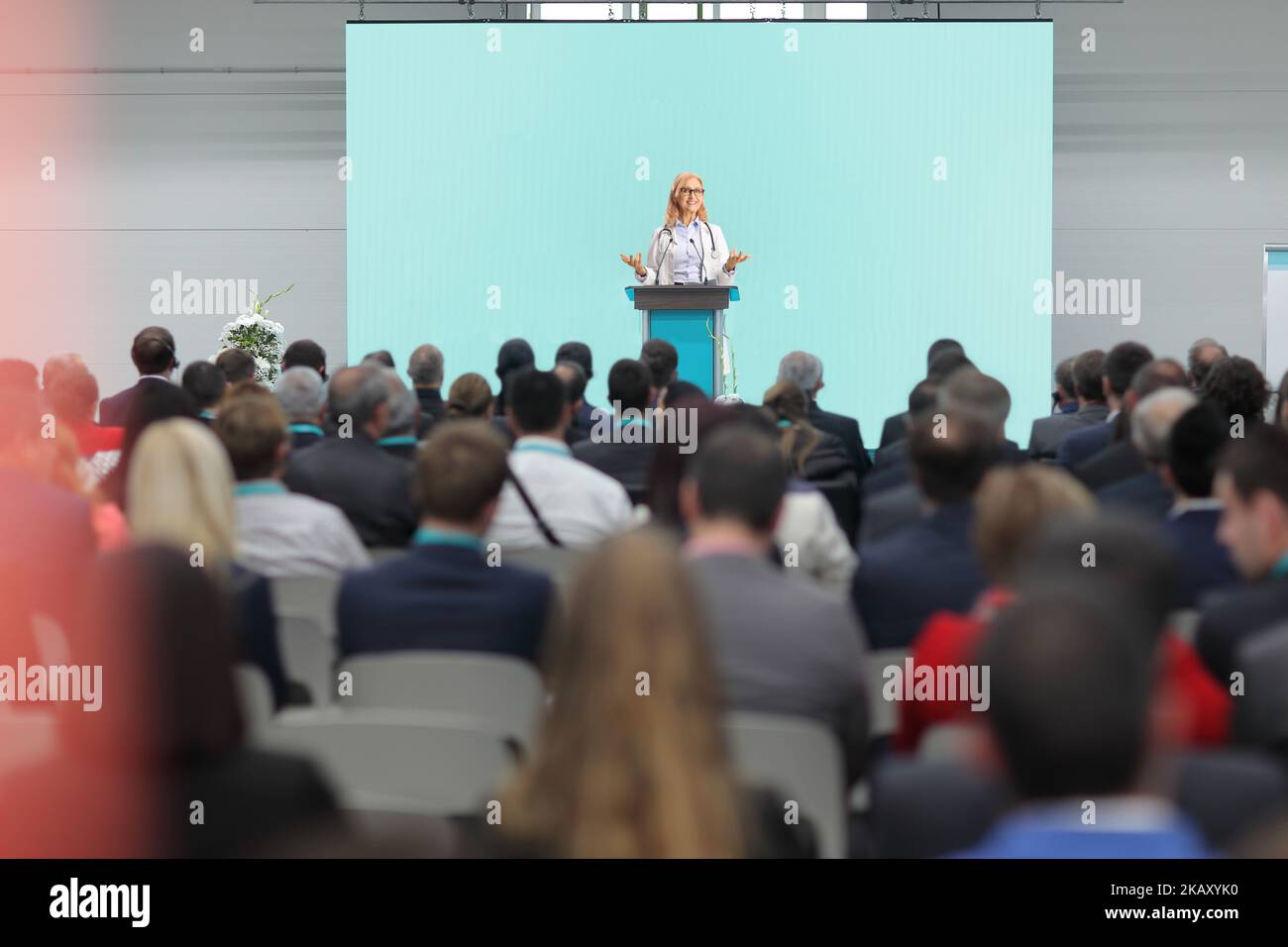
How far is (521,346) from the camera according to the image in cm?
624

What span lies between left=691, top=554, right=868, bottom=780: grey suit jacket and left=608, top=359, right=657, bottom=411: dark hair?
9.63 feet

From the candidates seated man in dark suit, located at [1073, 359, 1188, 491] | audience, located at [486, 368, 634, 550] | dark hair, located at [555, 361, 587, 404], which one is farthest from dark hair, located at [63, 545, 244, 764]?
dark hair, located at [555, 361, 587, 404]

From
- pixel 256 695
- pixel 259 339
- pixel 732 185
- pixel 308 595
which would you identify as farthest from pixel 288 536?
pixel 732 185

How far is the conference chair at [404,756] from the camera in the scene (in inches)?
77.7

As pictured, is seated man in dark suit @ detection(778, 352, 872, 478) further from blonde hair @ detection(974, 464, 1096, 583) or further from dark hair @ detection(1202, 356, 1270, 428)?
blonde hair @ detection(974, 464, 1096, 583)

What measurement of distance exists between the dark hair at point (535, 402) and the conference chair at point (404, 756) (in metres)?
2.16

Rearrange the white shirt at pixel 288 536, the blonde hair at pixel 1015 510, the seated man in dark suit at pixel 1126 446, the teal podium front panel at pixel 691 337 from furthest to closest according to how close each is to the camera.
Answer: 1. the teal podium front panel at pixel 691 337
2. the seated man in dark suit at pixel 1126 446
3. the white shirt at pixel 288 536
4. the blonde hair at pixel 1015 510

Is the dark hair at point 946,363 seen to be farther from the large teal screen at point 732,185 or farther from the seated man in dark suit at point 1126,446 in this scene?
the large teal screen at point 732,185

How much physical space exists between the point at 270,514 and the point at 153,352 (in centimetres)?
268

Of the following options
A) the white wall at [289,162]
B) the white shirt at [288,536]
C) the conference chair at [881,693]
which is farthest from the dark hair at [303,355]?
the white wall at [289,162]

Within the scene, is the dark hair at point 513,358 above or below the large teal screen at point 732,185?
below

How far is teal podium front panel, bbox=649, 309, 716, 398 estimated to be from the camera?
766 cm

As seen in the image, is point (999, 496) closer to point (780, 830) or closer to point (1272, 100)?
point (780, 830)

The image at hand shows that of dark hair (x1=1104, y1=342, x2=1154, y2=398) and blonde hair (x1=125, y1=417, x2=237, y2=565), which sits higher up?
dark hair (x1=1104, y1=342, x2=1154, y2=398)
